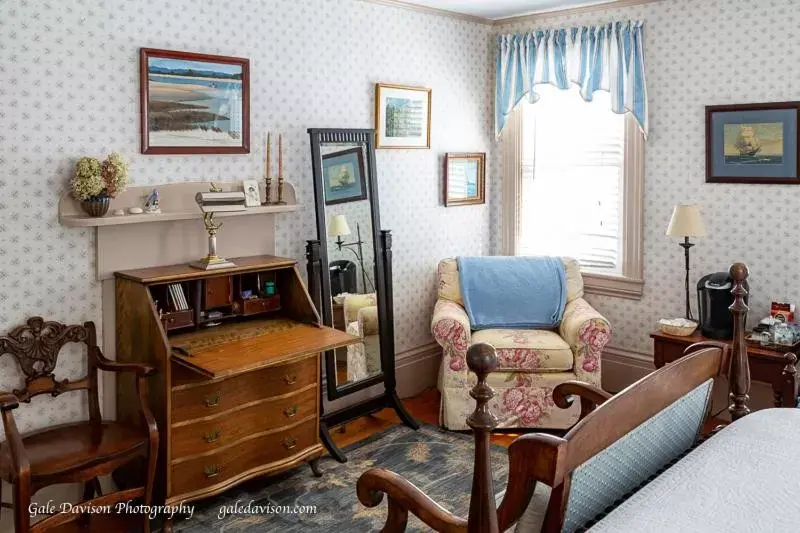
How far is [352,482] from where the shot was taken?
3697mm

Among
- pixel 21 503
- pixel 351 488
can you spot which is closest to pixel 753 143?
pixel 351 488

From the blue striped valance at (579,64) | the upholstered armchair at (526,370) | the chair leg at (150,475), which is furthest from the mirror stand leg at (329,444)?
the blue striped valance at (579,64)

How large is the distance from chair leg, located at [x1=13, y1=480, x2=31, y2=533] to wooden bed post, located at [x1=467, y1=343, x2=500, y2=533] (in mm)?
1905

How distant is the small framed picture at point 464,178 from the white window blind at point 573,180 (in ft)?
1.00

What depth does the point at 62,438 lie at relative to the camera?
3062 mm

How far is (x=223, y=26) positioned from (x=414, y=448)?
246 centimetres

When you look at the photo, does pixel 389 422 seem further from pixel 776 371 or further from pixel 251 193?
pixel 776 371

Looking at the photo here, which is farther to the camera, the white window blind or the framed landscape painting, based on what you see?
the white window blind

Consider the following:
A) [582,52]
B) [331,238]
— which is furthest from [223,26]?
[582,52]

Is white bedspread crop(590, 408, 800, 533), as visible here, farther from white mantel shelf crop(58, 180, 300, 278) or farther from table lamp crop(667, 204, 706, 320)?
white mantel shelf crop(58, 180, 300, 278)

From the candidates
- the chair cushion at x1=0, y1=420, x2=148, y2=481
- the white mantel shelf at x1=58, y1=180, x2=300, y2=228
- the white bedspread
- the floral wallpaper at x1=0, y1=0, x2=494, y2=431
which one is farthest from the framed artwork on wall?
the white bedspread

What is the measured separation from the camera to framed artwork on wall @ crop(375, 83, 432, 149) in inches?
183

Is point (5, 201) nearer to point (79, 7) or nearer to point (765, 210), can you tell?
point (79, 7)

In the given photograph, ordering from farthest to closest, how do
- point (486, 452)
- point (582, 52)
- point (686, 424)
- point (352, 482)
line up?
point (582, 52), point (352, 482), point (686, 424), point (486, 452)
